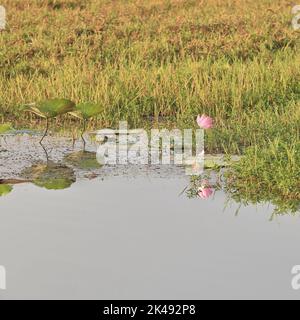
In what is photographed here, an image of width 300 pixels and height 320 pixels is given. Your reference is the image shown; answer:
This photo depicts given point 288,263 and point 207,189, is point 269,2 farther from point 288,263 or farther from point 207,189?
point 288,263

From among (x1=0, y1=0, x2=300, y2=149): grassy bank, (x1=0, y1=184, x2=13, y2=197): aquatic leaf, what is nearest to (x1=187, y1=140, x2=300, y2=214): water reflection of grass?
(x1=0, y1=0, x2=300, y2=149): grassy bank

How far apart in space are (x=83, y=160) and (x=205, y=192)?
45.8 inches

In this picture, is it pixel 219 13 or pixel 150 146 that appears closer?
pixel 150 146

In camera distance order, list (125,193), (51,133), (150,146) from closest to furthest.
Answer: (125,193) < (150,146) < (51,133)

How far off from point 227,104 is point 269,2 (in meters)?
5.23

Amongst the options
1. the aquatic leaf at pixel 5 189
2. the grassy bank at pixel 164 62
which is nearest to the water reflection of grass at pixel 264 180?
the grassy bank at pixel 164 62

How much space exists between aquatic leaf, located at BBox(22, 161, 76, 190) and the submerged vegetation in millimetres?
638

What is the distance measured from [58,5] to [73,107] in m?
5.81

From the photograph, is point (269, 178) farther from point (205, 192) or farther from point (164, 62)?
point (164, 62)

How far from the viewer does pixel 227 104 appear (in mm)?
8312

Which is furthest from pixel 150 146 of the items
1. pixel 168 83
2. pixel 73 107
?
pixel 168 83

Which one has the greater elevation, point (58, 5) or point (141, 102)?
point (58, 5)
